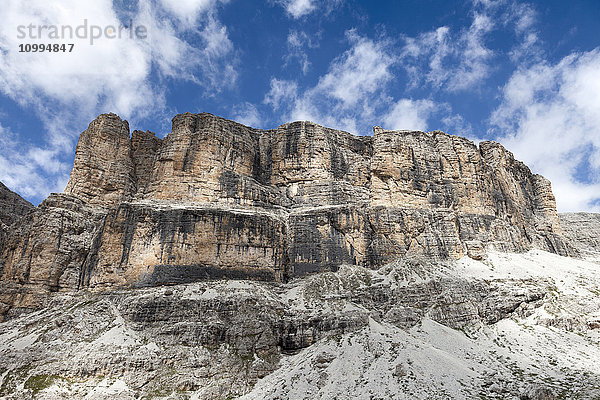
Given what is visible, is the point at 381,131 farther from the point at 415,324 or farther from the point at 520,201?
the point at 415,324

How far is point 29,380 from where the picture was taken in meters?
31.3

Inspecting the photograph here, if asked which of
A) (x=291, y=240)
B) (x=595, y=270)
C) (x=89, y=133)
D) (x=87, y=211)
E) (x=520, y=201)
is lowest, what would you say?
(x=595, y=270)

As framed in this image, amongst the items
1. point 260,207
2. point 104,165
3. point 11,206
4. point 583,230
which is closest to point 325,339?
point 260,207

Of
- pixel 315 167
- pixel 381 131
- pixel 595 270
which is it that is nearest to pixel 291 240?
pixel 315 167

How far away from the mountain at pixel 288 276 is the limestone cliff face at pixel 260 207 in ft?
0.80

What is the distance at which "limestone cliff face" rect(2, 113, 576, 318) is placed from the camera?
4459 centimetres

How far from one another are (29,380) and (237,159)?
36.0 metres

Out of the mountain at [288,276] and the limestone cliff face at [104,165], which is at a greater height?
the limestone cliff face at [104,165]

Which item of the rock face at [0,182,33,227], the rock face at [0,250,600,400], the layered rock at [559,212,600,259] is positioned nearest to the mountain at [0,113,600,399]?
the rock face at [0,250,600,400]

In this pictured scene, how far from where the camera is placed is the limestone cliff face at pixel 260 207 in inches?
1756

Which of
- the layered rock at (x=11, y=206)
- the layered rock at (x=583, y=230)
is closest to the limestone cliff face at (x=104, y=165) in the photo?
the layered rock at (x=11, y=206)

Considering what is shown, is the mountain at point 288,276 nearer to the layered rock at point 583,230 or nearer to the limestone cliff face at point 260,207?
the limestone cliff face at point 260,207

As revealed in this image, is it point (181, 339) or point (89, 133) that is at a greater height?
point (89, 133)

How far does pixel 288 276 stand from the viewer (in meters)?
48.1
